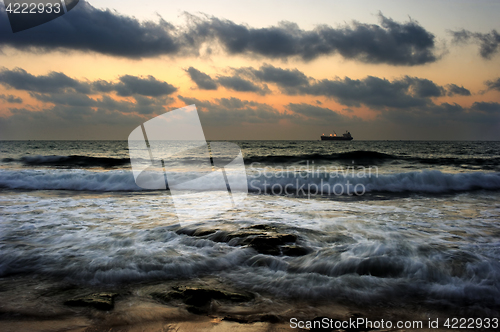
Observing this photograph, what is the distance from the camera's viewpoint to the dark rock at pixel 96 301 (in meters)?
2.29

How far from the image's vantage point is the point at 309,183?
36.3 ft

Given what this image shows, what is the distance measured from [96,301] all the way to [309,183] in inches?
374

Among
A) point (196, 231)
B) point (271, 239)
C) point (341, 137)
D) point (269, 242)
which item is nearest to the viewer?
point (269, 242)

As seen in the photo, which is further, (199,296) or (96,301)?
(199,296)

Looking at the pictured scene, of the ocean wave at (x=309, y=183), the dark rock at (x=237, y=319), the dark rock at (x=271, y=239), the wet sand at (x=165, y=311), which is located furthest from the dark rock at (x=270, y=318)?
the ocean wave at (x=309, y=183)

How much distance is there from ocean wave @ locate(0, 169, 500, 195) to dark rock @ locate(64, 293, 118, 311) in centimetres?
756

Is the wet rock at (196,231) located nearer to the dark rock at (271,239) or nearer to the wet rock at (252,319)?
the dark rock at (271,239)

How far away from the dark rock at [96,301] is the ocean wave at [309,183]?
7562mm

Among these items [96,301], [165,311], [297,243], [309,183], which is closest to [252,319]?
[165,311]

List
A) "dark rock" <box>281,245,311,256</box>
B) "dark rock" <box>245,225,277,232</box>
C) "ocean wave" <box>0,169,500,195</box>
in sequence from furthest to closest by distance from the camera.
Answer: "ocean wave" <box>0,169,500,195</box> → "dark rock" <box>245,225,277,232</box> → "dark rock" <box>281,245,311,256</box>

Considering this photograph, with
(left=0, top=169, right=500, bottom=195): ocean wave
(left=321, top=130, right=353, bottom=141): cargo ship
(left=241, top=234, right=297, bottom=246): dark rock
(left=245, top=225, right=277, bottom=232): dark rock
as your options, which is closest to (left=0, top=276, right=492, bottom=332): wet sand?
(left=241, top=234, right=297, bottom=246): dark rock

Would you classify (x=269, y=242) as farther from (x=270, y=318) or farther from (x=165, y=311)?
(x=165, y=311)

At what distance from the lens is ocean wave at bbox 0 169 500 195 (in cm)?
1020

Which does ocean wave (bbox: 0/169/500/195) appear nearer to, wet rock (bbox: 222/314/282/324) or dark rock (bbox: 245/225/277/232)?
dark rock (bbox: 245/225/277/232)
